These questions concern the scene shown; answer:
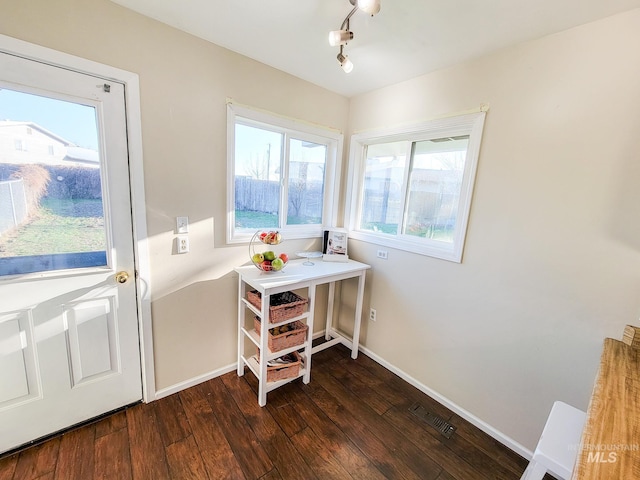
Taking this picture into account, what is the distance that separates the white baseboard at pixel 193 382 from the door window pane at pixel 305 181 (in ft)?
4.35

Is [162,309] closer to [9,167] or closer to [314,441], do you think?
[9,167]

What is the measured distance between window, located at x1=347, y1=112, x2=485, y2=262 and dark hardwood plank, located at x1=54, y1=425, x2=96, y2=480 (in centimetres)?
231

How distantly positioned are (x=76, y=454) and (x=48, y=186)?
1449mm

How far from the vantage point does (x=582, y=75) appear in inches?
51.6

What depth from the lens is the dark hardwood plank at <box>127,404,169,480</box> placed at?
1363mm

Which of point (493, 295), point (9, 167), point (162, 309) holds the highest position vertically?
point (9, 167)

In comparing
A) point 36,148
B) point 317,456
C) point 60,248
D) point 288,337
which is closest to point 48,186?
point 36,148

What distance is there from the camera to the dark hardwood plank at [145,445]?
53.7 inches

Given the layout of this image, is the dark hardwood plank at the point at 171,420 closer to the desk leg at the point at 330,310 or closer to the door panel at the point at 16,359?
the door panel at the point at 16,359

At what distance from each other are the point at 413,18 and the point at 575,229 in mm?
1380

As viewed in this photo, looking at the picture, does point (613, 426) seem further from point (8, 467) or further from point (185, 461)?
point (8, 467)

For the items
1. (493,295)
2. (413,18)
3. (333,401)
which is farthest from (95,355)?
(413,18)

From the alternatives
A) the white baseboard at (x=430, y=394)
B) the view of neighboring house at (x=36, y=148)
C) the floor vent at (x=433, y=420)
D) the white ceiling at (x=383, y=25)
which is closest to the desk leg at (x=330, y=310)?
the white baseboard at (x=430, y=394)

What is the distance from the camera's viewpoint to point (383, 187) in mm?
2412
